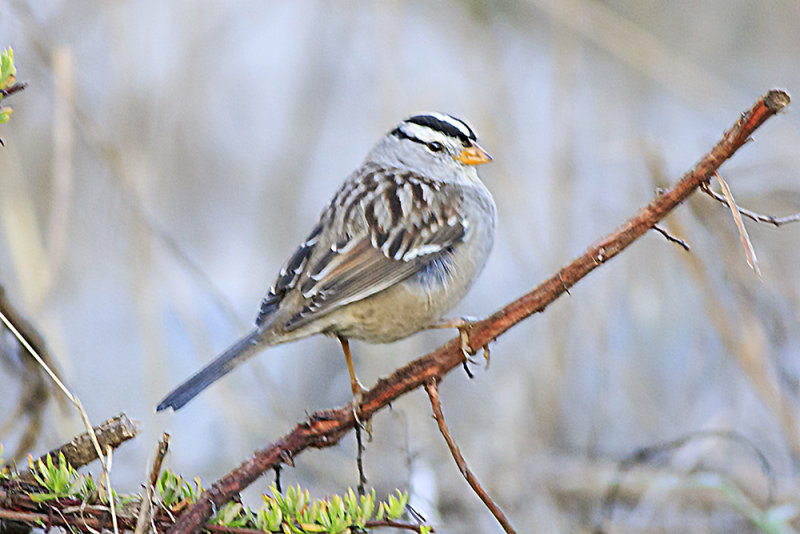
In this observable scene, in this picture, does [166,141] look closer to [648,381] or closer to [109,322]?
[109,322]

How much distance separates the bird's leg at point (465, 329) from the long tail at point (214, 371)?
479 mm

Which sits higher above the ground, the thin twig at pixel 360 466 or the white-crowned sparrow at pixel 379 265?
the white-crowned sparrow at pixel 379 265

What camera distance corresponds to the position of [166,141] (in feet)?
13.1

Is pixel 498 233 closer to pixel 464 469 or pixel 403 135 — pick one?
pixel 403 135

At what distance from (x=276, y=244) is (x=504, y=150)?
136cm

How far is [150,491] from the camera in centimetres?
152

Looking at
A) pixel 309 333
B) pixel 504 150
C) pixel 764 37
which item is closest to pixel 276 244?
pixel 504 150

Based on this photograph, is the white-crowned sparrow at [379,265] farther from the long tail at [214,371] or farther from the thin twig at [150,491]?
the thin twig at [150,491]

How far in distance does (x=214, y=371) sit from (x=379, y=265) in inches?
24.4

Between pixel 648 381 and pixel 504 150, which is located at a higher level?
pixel 504 150

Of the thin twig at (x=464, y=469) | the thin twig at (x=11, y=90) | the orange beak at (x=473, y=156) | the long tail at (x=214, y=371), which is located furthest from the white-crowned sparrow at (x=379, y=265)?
the thin twig at (x=11, y=90)

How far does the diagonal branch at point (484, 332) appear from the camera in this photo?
1.53 m

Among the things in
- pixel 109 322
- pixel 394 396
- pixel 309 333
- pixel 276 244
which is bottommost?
pixel 394 396

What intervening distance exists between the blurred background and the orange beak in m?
0.72
